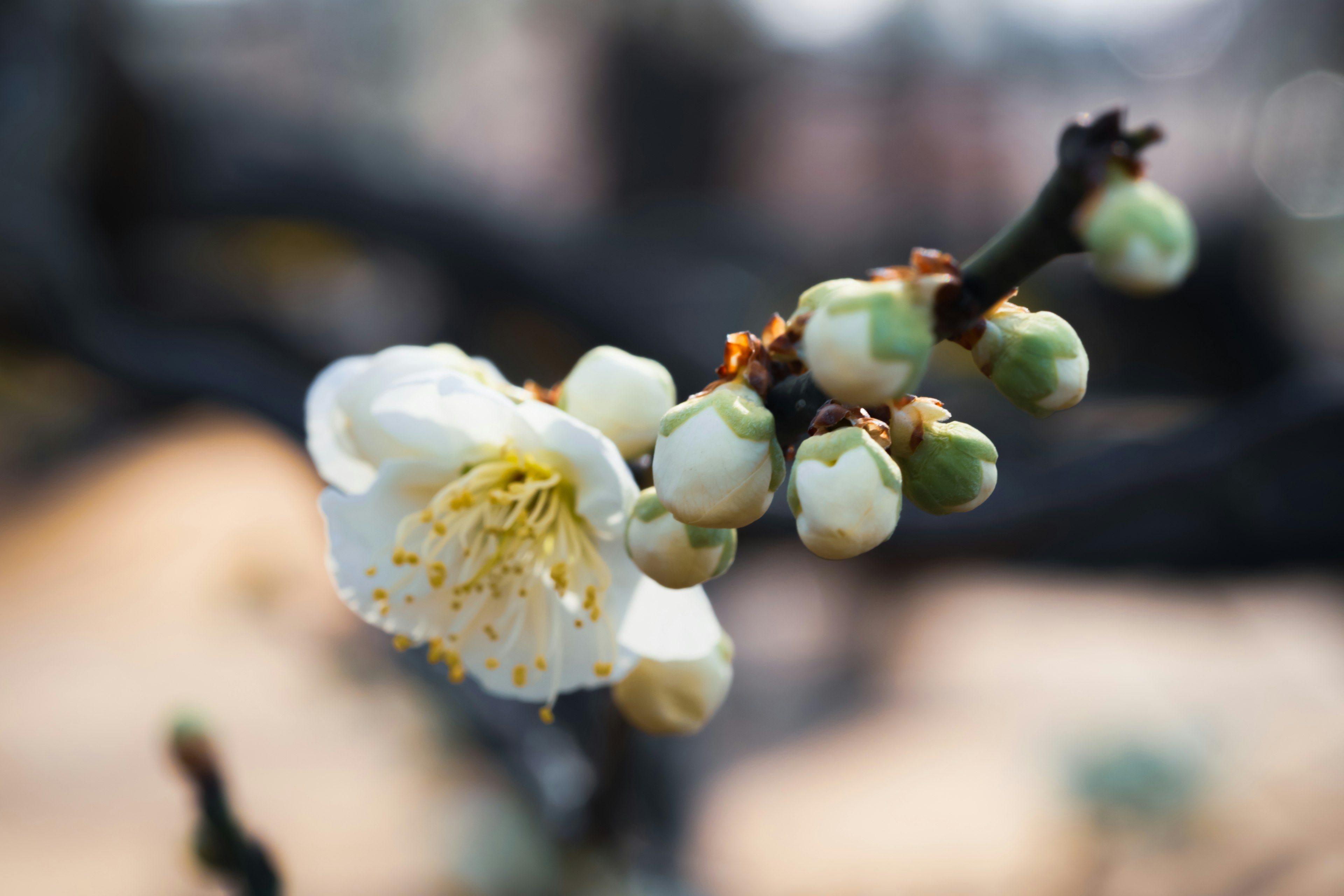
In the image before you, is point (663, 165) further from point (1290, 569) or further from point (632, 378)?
point (632, 378)

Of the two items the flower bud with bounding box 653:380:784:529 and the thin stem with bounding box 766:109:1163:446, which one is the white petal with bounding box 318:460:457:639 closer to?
the flower bud with bounding box 653:380:784:529

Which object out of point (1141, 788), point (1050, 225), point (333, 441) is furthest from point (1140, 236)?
point (1141, 788)

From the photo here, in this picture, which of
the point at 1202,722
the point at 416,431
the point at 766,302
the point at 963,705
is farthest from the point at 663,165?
the point at 416,431

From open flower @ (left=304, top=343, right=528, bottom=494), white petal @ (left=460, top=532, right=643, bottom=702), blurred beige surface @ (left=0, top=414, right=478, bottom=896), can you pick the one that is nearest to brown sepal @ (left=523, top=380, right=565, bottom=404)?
open flower @ (left=304, top=343, right=528, bottom=494)

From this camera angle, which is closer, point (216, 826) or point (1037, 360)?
point (1037, 360)

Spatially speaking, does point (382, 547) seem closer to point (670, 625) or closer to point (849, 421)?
point (670, 625)

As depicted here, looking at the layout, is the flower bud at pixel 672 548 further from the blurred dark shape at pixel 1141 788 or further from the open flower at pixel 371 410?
the blurred dark shape at pixel 1141 788
